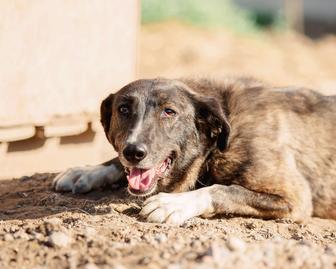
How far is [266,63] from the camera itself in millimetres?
13883

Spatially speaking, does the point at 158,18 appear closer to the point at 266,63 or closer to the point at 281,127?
the point at 266,63

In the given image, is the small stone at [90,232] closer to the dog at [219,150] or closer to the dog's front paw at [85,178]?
the dog at [219,150]

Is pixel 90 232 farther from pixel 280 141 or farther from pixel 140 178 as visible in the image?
pixel 280 141

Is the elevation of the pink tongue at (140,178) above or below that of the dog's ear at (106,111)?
below

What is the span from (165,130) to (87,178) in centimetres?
101

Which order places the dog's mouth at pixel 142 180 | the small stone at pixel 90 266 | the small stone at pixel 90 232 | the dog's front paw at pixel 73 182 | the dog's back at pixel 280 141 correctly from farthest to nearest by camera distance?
the dog's front paw at pixel 73 182 < the dog's back at pixel 280 141 < the dog's mouth at pixel 142 180 < the small stone at pixel 90 232 < the small stone at pixel 90 266

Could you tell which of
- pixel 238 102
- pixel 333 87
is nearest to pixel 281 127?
pixel 238 102

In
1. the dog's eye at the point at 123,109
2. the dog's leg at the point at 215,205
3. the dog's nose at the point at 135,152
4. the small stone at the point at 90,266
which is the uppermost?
the dog's eye at the point at 123,109

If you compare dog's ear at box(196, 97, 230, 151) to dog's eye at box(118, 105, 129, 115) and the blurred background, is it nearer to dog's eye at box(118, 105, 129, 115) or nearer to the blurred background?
dog's eye at box(118, 105, 129, 115)

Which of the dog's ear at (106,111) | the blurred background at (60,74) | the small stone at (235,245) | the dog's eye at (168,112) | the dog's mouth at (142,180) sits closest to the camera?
the small stone at (235,245)

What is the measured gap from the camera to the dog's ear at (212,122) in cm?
540

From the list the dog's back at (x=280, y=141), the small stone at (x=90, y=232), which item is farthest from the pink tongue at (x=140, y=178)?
the small stone at (x=90, y=232)

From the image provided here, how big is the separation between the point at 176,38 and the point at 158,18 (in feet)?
3.80

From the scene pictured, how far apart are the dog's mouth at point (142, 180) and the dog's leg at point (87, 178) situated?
0.82 m
